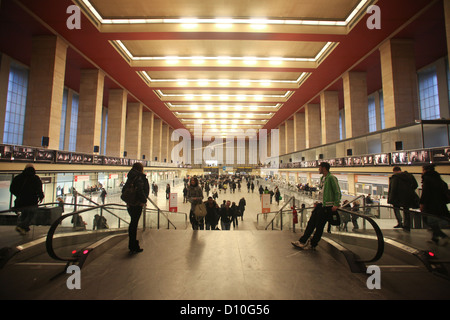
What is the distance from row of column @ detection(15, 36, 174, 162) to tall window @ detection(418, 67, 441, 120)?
27.1 metres

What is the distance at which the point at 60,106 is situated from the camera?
11.9 metres

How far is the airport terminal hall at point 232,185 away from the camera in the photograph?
2422 mm

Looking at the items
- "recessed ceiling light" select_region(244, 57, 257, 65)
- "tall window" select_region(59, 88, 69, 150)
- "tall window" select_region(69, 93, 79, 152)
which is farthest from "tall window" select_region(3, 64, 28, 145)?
"recessed ceiling light" select_region(244, 57, 257, 65)

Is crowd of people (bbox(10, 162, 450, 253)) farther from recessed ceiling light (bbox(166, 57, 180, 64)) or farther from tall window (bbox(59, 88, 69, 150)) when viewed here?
tall window (bbox(59, 88, 69, 150))

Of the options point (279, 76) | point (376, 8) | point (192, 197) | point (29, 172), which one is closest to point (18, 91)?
point (29, 172)

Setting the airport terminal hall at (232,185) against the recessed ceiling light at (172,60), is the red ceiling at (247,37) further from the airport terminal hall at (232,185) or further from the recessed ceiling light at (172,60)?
the recessed ceiling light at (172,60)

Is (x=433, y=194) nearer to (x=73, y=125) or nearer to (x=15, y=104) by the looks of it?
(x=15, y=104)

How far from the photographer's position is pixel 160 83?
2017cm

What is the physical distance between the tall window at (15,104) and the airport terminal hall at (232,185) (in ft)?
0.29

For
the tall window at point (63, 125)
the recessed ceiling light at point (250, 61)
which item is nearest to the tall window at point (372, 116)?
the recessed ceiling light at point (250, 61)

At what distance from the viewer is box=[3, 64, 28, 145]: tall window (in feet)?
47.9

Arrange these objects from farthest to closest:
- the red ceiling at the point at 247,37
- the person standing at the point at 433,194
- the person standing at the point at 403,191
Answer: the red ceiling at the point at 247,37 < the person standing at the point at 403,191 < the person standing at the point at 433,194

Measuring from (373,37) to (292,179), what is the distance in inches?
771

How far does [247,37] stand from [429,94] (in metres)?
16.5
